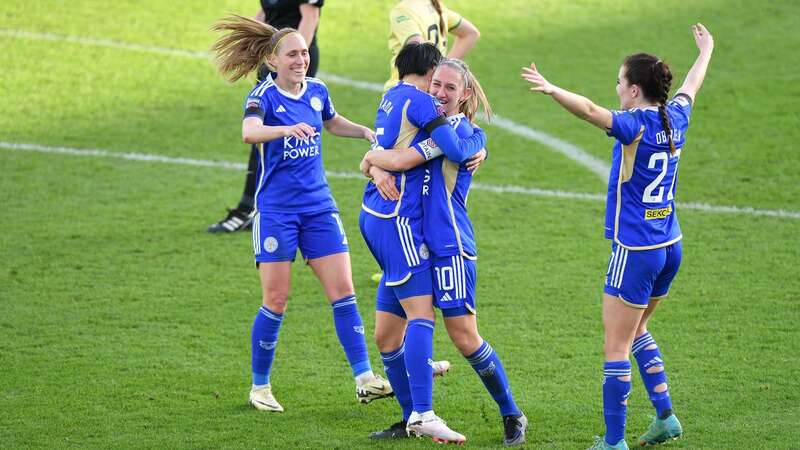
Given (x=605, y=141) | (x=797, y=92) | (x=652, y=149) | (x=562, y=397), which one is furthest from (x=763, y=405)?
(x=797, y=92)

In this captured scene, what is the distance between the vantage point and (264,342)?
6605 millimetres

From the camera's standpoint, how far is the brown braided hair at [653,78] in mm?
5527

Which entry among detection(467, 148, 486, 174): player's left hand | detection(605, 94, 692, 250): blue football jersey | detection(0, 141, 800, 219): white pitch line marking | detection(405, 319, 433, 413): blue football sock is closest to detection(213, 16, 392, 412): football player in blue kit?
detection(405, 319, 433, 413): blue football sock

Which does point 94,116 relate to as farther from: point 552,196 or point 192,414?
point 192,414

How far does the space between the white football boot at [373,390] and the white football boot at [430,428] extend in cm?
52

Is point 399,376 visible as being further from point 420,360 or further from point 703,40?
point 703,40

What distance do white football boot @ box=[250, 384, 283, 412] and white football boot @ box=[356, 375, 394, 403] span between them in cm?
49

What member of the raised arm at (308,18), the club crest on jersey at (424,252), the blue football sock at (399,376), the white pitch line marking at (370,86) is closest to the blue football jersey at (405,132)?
the club crest on jersey at (424,252)

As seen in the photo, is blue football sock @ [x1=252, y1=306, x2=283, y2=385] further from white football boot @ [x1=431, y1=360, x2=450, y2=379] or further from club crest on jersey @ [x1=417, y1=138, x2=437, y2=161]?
club crest on jersey @ [x1=417, y1=138, x2=437, y2=161]

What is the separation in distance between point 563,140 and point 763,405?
21.0 feet

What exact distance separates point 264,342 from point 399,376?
0.89 metres

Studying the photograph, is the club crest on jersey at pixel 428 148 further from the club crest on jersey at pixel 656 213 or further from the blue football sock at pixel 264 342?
the blue football sock at pixel 264 342

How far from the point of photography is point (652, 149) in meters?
→ 5.54

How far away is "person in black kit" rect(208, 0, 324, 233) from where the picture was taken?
9430mm
